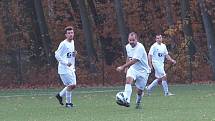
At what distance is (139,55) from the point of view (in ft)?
66.0

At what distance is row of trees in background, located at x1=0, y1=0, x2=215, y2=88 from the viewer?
40312 mm

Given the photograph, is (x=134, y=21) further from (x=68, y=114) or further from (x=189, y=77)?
(x=68, y=114)

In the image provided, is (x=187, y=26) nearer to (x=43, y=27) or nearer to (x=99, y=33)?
(x=43, y=27)

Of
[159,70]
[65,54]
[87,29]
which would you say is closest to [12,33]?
[87,29]

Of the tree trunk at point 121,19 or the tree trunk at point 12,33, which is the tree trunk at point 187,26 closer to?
the tree trunk at point 121,19

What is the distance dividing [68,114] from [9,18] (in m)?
27.0

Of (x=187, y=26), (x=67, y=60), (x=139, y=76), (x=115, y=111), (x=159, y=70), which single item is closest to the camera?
(x=115, y=111)

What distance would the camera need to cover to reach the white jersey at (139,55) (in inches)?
790

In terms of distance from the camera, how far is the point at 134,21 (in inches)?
1912

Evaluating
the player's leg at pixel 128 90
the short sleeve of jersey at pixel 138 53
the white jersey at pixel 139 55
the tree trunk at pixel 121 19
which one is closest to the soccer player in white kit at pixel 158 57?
the white jersey at pixel 139 55

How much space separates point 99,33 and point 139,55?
2950cm

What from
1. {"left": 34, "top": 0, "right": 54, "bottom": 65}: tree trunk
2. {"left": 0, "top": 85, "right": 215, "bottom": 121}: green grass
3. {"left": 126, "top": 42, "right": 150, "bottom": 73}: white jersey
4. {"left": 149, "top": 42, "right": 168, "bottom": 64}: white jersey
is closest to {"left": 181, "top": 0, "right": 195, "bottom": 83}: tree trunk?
{"left": 34, "top": 0, "right": 54, "bottom": 65}: tree trunk

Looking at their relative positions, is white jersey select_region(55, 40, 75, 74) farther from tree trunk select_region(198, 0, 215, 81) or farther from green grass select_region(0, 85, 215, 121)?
tree trunk select_region(198, 0, 215, 81)

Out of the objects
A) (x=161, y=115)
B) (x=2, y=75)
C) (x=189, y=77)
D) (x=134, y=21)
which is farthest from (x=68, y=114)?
(x=134, y=21)
